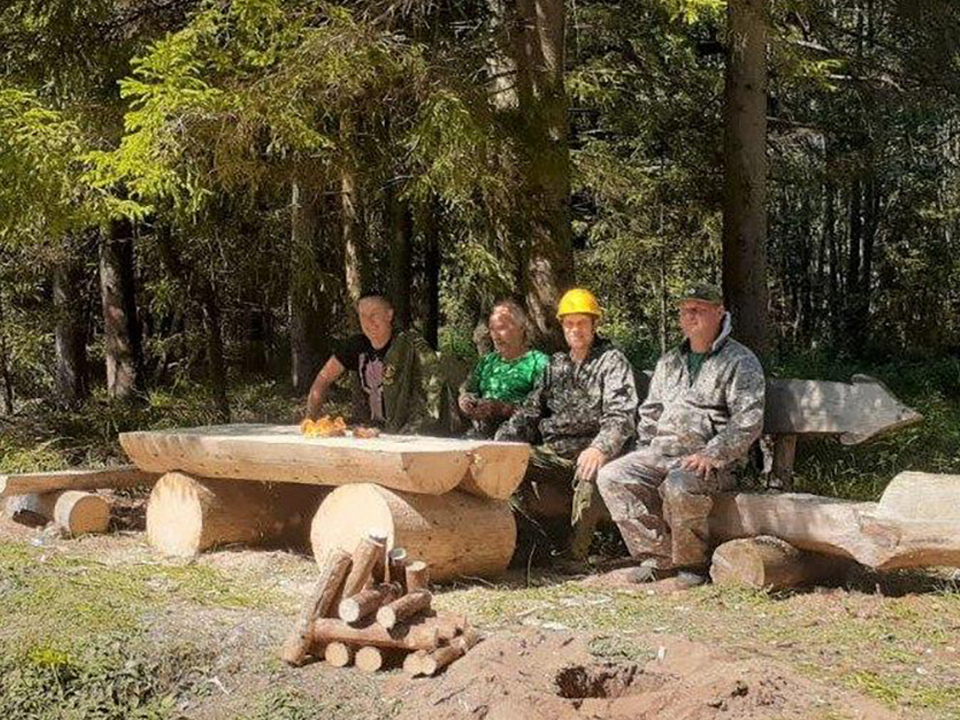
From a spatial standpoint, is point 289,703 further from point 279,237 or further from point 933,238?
point 933,238

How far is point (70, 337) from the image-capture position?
1630cm

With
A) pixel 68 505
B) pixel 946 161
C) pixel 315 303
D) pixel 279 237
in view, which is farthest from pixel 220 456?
pixel 946 161

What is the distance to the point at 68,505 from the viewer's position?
845 centimetres

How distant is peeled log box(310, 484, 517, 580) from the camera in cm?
668

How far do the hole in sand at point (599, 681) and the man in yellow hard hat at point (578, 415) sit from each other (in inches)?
87.7

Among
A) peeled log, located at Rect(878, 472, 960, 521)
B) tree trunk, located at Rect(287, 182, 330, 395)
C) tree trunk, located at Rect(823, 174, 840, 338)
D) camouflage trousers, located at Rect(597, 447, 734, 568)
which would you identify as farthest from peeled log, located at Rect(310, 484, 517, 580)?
tree trunk, located at Rect(823, 174, 840, 338)

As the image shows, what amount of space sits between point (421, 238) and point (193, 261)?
4213 mm

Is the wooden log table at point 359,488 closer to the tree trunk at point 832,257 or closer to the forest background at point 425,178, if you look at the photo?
the forest background at point 425,178

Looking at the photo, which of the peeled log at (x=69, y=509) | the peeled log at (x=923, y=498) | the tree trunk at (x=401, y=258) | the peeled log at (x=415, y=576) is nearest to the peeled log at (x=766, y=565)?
the peeled log at (x=923, y=498)

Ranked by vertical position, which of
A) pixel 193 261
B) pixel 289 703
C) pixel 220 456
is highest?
pixel 193 261

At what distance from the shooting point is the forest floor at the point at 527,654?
4695 mm

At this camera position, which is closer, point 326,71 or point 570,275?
point 326,71

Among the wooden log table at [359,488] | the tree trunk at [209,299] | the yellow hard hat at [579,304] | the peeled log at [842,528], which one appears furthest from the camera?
the tree trunk at [209,299]

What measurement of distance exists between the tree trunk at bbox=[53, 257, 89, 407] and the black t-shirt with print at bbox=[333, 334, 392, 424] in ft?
25.9
